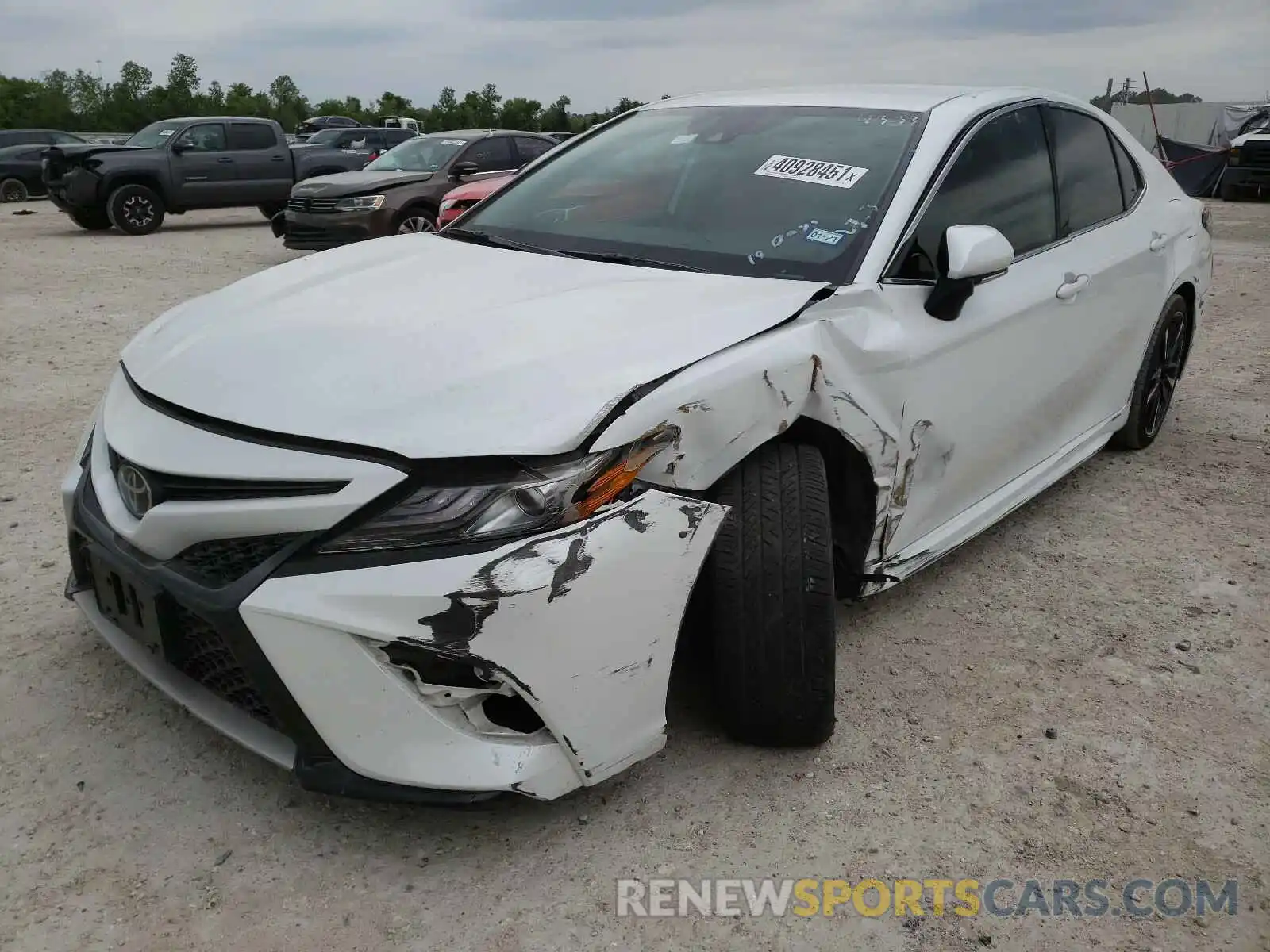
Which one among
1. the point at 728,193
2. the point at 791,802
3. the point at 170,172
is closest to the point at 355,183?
the point at 170,172

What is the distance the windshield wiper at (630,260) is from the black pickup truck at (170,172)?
12.8 metres

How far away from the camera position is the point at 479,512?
186 centimetres

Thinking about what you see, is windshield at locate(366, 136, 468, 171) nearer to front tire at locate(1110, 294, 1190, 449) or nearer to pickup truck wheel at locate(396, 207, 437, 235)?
pickup truck wheel at locate(396, 207, 437, 235)

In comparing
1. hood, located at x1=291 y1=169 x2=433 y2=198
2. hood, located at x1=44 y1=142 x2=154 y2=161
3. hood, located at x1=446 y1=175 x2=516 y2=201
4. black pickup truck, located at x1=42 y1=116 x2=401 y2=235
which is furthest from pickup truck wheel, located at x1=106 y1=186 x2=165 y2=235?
hood, located at x1=446 y1=175 x2=516 y2=201

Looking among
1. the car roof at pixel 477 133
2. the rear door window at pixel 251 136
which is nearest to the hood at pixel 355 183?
the car roof at pixel 477 133

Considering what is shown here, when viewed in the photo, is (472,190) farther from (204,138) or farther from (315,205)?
(204,138)

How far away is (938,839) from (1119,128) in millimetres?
3186

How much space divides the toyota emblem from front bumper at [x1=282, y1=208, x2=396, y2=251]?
8.18 m

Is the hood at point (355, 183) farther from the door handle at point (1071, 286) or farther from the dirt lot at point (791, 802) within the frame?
the door handle at point (1071, 286)

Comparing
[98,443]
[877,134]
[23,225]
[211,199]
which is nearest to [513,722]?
[98,443]

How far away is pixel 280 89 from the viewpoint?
81125mm

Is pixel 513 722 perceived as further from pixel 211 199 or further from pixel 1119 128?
pixel 211 199

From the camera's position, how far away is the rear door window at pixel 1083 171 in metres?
3.47

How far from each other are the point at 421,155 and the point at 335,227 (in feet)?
5.13
